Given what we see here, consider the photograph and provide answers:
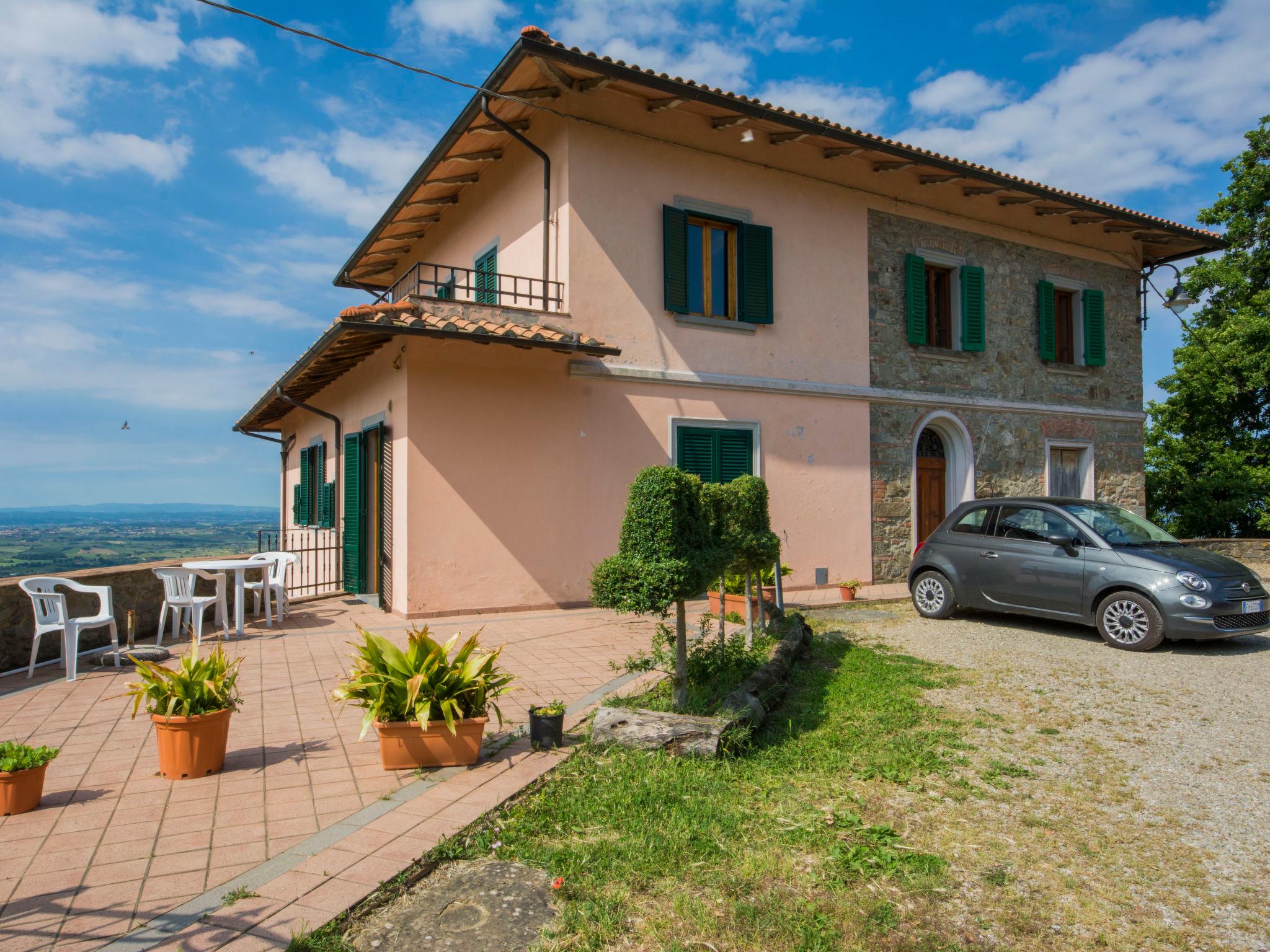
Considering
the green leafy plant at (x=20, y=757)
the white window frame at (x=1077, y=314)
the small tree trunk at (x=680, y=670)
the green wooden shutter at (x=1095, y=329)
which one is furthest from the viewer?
the green wooden shutter at (x=1095, y=329)

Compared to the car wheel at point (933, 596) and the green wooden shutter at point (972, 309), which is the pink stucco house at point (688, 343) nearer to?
the green wooden shutter at point (972, 309)

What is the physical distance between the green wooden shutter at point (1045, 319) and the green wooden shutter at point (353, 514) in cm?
1190

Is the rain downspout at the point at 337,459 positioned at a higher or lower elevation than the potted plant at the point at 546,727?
higher

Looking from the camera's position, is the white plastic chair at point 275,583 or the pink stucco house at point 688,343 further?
the pink stucco house at point 688,343

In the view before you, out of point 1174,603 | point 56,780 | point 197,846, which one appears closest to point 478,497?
point 56,780

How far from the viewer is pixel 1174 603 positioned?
728 cm

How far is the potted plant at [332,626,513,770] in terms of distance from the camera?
444cm

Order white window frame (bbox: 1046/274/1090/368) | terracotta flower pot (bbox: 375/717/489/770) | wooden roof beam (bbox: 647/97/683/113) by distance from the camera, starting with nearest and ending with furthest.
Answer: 1. terracotta flower pot (bbox: 375/717/489/770)
2. wooden roof beam (bbox: 647/97/683/113)
3. white window frame (bbox: 1046/274/1090/368)

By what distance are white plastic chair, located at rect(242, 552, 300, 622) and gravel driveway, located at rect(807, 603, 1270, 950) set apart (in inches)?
256

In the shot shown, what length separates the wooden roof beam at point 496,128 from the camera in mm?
10430

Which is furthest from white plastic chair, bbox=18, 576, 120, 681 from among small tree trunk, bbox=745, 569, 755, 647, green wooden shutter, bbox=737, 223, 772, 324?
green wooden shutter, bbox=737, 223, 772, 324

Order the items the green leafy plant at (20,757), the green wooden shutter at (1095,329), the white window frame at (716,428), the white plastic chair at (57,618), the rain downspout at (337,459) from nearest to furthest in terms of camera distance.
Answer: the green leafy plant at (20,757) < the white plastic chair at (57,618) < the white window frame at (716,428) < the rain downspout at (337,459) < the green wooden shutter at (1095,329)

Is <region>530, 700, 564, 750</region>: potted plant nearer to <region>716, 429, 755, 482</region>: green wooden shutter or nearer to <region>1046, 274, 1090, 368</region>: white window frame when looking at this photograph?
<region>716, 429, 755, 482</region>: green wooden shutter

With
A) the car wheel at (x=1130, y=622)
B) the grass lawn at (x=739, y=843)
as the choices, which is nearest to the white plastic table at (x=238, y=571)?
the grass lawn at (x=739, y=843)
